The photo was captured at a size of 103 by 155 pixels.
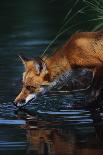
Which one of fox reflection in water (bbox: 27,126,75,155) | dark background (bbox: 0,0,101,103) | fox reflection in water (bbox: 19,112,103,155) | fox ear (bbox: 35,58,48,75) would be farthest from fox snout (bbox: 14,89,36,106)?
fox reflection in water (bbox: 27,126,75,155)

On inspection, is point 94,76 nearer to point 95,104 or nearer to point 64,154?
point 95,104

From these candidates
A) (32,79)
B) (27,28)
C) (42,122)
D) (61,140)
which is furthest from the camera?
(27,28)

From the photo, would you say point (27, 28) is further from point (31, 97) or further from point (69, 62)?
point (31, 97)

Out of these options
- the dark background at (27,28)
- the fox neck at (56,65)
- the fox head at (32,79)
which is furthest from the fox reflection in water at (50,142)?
the dark background at (27,28)

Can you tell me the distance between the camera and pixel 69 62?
12.2m

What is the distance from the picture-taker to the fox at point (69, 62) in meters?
12.0

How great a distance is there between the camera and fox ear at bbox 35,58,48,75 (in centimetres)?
1175

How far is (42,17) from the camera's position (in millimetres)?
22766

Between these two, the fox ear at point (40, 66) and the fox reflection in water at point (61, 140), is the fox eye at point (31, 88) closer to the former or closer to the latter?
the fox ear at point (40, 66)

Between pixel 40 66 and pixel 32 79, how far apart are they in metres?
0.30

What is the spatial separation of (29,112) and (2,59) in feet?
16.0

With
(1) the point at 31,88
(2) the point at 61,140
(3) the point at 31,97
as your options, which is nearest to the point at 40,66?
(1) the point at 31,88

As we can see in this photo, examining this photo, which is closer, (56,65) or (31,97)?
(31,97)

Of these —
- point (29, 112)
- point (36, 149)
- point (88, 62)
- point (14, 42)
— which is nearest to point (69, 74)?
point (88, 62)
